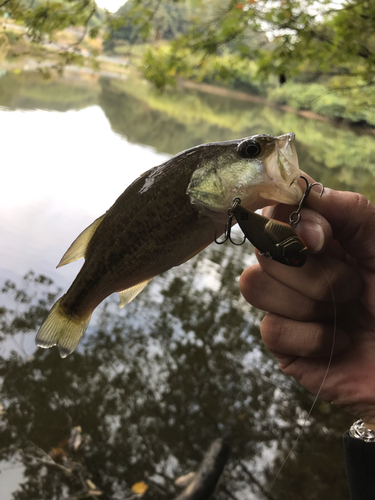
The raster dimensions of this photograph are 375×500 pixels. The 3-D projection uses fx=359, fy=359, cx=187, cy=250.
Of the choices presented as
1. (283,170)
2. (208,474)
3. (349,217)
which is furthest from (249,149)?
(208,474)

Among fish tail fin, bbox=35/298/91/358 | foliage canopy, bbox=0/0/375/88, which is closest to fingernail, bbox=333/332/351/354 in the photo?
fish tail fin, bbox=35/298/91/358

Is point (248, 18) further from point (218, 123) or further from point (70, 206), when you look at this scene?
point (218, 123)

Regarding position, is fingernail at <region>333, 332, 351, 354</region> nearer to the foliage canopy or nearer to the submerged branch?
the submerged branch

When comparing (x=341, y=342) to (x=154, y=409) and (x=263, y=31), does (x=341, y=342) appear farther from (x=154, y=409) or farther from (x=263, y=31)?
(x=263, y=31)

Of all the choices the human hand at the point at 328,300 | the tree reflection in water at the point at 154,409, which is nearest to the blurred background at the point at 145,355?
the tree reflection in water at the point at 154,409

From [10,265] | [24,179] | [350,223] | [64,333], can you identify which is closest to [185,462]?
[64,333]

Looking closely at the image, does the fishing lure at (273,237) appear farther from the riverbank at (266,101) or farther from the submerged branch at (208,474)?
the riverbank at (266,101)

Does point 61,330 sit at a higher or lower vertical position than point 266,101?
higher
